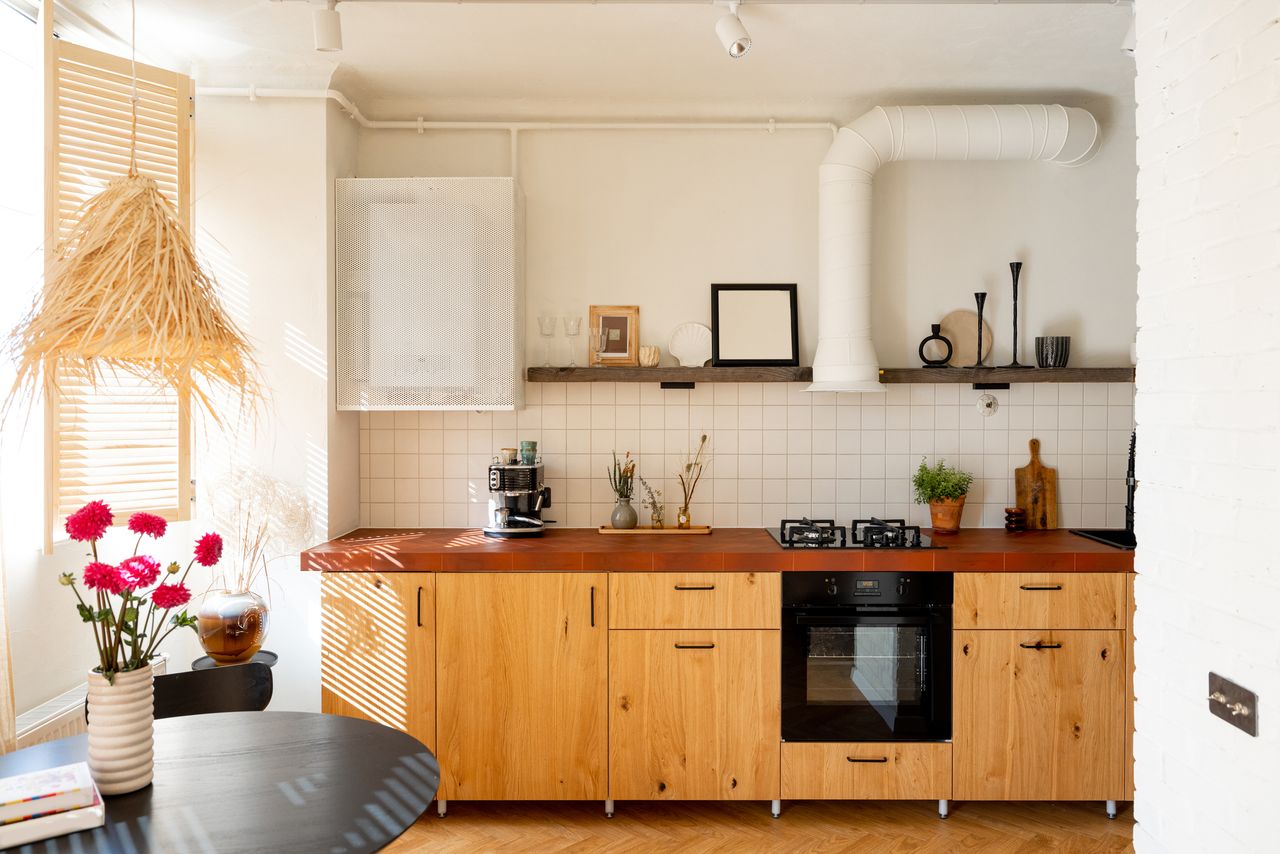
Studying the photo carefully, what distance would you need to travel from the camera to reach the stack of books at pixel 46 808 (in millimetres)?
1391

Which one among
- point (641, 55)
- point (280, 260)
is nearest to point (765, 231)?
point (641, 55)

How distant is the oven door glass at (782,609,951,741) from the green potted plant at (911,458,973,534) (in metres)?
0.60

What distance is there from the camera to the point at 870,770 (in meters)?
3.04

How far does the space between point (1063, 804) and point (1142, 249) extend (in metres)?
2.34

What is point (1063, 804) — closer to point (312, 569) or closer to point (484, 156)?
point (312, 569)

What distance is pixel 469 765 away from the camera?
305 cm

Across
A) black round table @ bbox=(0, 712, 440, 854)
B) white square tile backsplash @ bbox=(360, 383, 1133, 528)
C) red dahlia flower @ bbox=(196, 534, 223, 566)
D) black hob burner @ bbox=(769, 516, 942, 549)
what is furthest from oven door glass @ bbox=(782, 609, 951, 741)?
red dahlia flower @ bbox=(196, 534, 223, 566)

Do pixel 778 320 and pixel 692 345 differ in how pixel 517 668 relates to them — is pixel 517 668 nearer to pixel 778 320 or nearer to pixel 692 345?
pixel 692 345

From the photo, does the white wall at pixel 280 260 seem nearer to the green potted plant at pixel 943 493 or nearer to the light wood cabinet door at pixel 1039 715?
the green potted plant at pixel 943 493

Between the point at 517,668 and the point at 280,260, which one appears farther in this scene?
the point at 280,260

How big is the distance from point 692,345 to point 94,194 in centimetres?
220

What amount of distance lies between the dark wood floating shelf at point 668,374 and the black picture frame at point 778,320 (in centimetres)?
15

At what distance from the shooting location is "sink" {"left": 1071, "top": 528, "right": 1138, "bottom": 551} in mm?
3143

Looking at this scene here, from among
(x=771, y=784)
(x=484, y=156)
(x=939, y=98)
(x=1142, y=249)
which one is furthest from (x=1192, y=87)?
(x=484, y=156)
